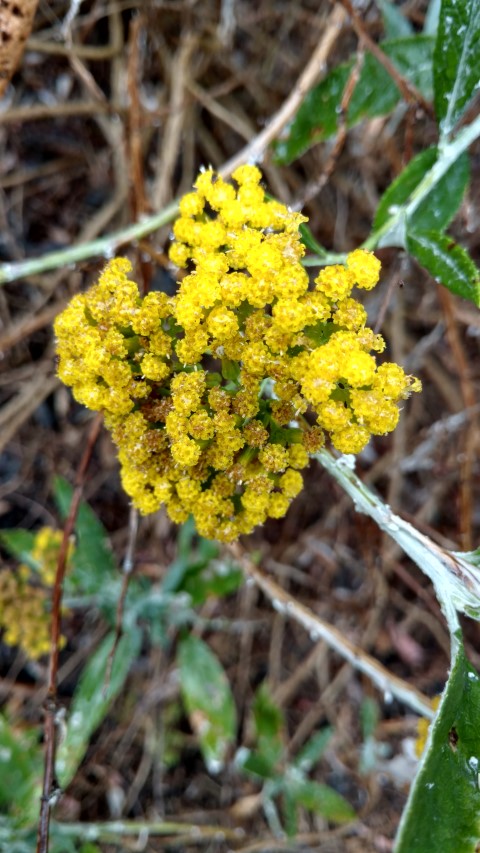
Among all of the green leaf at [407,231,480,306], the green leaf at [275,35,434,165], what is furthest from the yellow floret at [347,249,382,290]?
the green leaf at [275,35,434,165]

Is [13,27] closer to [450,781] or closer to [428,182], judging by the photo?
[428,182]

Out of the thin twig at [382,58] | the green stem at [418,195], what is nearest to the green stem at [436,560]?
the green stem at [418,195]

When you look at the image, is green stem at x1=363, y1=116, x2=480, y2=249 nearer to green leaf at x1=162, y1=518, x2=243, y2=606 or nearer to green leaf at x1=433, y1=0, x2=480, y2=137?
green leaf at x1=433, y1=0, x2=480, y2=137

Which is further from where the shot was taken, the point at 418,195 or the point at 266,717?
the point at 266,717

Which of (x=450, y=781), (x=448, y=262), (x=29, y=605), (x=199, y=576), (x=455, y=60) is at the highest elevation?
(x=455, y=60)

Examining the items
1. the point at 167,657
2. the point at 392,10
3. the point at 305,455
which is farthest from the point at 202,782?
the point at 392,10

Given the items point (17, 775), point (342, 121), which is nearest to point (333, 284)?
point (342, 121)
